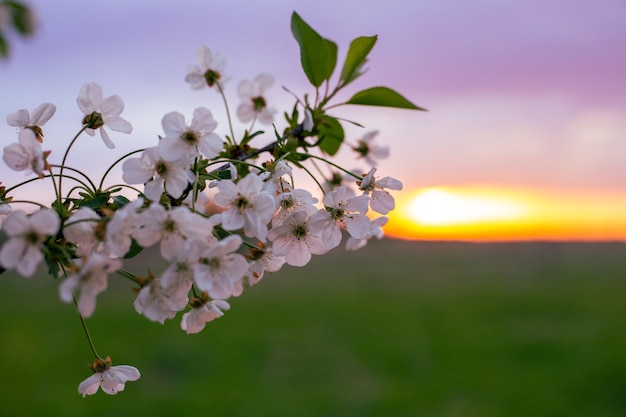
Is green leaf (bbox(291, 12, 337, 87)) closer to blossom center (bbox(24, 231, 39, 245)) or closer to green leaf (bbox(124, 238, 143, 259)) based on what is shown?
green leaf (bbox(124, 238, 143, 259))

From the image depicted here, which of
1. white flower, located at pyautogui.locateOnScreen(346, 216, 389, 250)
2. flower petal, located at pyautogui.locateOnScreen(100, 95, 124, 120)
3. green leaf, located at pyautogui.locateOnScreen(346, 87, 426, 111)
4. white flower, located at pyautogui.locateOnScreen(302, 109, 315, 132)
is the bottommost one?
white flower, located at pyautogui.locateOnScreen(346, 216, 389, 250)

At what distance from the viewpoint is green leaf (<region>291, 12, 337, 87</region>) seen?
0.92 m

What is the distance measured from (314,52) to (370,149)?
1.28ft

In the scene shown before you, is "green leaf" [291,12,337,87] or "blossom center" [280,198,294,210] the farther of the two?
"green leaf" [291,12,337,87]

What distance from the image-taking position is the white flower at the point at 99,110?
2.83ft

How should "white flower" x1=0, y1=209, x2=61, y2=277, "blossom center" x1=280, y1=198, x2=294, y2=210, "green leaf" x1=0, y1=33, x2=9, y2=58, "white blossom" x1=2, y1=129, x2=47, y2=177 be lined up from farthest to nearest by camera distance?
"blossom center" x1=280, y1=198, x2=294, y2=210 → "white blossom" x1=2, y1=129, x2=47, y2=177 → "white flower" x1=0, y1=209, x2=61, y2=277 → "green leaf" x1=0, y1=33, x2=9, y2=58

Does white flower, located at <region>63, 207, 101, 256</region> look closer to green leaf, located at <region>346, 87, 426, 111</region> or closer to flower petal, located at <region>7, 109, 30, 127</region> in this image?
flower petal, located at <region>7, 109, 30, 127</region>

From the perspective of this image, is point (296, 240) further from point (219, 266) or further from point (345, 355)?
point (345, 355)

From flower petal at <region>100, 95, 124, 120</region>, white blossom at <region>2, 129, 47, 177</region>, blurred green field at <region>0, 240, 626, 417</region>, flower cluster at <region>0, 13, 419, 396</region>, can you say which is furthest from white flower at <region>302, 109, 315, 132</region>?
blurred green field at <region>0, 240, 626, 417</region>

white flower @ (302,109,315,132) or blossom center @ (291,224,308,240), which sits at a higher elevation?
white flower @ (302,109,315,132)

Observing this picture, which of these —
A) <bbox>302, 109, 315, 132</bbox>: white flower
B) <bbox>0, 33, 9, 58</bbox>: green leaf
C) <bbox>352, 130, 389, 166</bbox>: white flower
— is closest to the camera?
<bbox>0, 33, 9, 58</bbox>: green leaf

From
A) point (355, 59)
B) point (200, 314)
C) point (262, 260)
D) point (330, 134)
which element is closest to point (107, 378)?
point (200, 314)

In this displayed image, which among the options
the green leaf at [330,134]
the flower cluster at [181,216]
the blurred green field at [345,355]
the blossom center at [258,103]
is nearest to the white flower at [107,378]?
the flower cluster at [181,216]

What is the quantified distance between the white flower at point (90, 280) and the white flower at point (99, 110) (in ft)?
1.08
